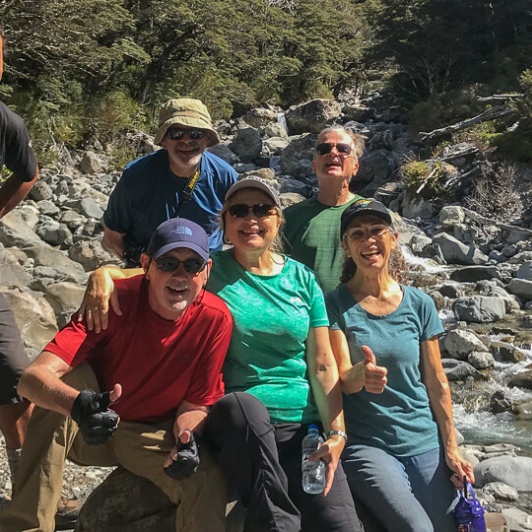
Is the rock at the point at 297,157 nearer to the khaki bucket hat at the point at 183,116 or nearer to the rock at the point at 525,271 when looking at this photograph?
the rock at the point at 525,271

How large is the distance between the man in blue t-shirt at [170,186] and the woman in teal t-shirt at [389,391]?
90 cm

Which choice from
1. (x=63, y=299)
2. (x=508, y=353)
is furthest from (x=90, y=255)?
(x=508, y=353)

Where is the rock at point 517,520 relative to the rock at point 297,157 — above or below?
below

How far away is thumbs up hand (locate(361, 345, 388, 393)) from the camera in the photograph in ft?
9.69

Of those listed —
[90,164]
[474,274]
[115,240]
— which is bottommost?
[474,274]

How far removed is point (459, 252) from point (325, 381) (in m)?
12.8

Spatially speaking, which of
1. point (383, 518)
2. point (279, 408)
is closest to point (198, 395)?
point (279, 408)

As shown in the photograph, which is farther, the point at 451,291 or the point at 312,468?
the point at 451,291

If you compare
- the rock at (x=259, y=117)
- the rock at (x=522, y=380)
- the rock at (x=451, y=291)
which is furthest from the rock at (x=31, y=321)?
the rock at (x=259, y=117)

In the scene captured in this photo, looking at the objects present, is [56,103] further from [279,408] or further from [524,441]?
[279,408]

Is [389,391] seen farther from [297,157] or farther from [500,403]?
[297,157]

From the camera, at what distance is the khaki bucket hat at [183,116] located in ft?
12.4

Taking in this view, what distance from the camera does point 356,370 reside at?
306 cm

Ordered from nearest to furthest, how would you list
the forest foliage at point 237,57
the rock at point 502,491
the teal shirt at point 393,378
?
the teal shirt at point 393,378 < the rock at point 502,491 < the forest foliage at point 237,57
